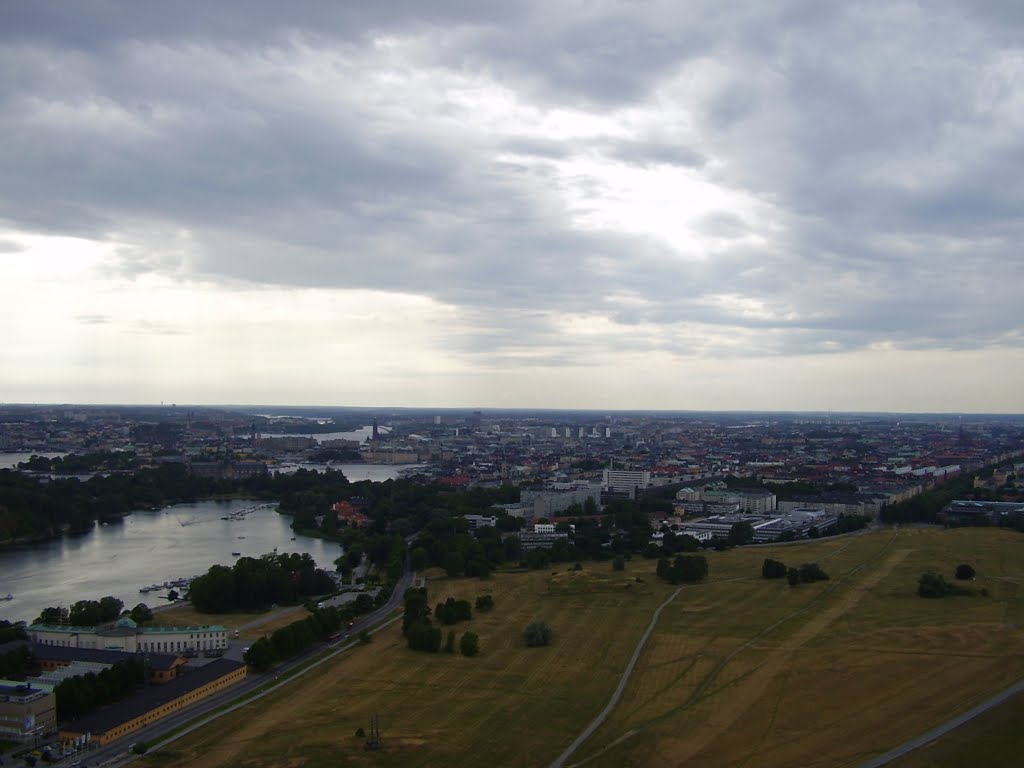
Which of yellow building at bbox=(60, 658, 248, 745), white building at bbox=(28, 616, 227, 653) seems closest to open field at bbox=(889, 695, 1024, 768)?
yellow building at bbox=(60, 658, 248, 745)

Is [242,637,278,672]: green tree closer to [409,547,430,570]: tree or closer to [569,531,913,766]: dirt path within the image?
[569,531,913,766]: dirt path

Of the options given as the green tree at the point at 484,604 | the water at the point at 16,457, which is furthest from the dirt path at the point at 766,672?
the water at the point at 16,457

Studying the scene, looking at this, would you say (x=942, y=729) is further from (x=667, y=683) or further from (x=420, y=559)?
(x=420, y=559)

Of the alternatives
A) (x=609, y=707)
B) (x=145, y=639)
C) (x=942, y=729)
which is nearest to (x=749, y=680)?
(x=609, y=707)

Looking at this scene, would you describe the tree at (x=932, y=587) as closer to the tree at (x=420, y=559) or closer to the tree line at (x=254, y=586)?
the tree at (x=420, y=559)

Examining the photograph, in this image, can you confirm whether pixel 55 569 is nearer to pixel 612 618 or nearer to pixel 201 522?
pixel 201 522

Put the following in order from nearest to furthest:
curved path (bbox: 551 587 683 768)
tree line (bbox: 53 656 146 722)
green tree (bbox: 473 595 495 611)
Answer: curved path (bbox: 551 587 683 768) → tree line (bbox: 53 656 146 722) → green tree (bbox: 473 595 495 611)

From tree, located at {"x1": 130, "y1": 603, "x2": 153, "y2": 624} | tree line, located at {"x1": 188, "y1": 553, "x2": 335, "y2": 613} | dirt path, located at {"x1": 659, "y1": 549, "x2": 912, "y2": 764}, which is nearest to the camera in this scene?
dirt path, located at {"x1": 659, "y1": 549, "x2": 912, "y2": 764}
